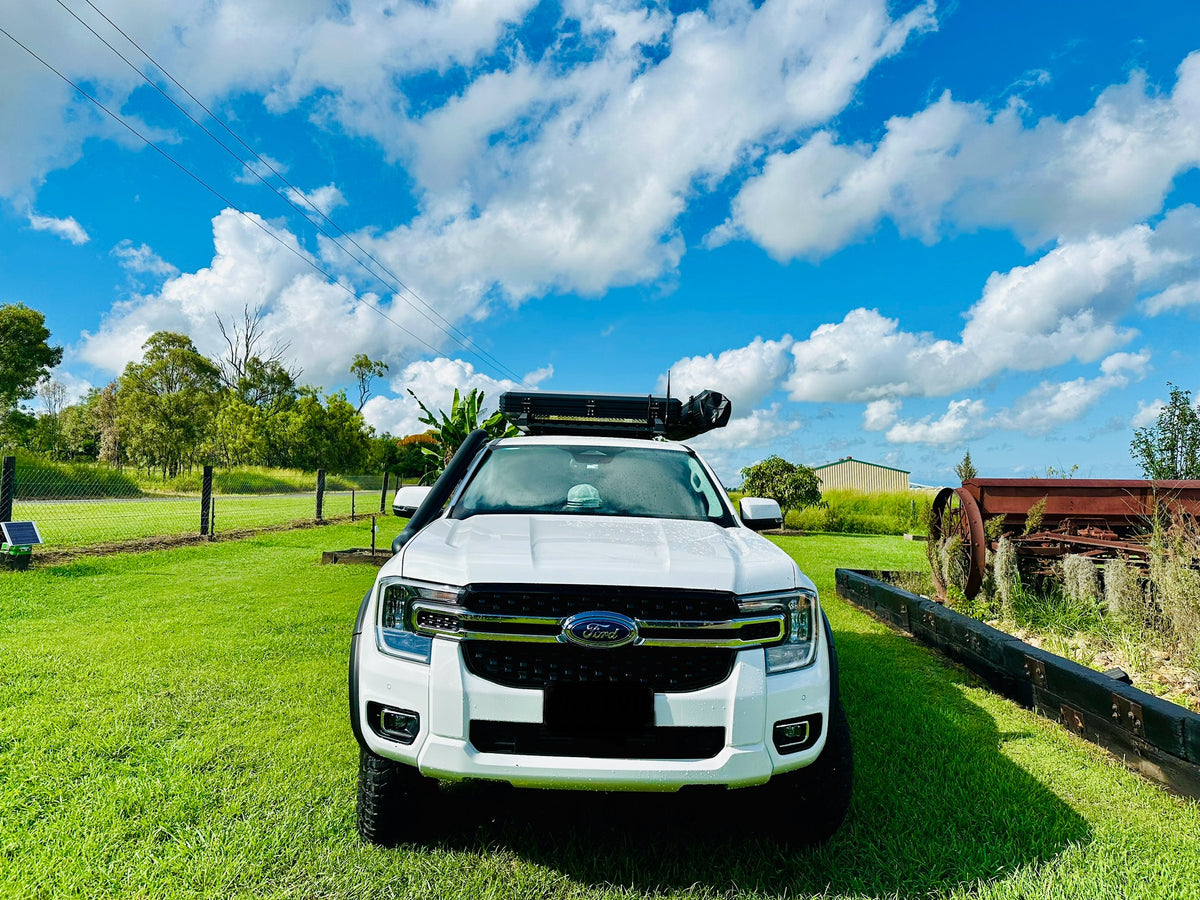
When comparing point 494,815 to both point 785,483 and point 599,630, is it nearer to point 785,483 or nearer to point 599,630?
point 599,630

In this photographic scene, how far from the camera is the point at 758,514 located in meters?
3.53

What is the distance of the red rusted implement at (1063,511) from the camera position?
6.19m

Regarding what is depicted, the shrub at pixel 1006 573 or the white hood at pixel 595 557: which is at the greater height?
the white hood at pixel 595 557

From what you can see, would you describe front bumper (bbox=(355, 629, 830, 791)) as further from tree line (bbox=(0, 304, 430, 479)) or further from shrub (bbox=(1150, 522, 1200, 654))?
tree line (bbox=(0, 304, 430, 479))

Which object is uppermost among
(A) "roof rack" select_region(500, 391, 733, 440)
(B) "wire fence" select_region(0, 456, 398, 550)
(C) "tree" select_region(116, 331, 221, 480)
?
(C) "tree" select_region(116, 331, 221, 480)

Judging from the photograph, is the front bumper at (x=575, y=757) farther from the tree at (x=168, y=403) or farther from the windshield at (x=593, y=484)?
the tree at (x=168, y=403)

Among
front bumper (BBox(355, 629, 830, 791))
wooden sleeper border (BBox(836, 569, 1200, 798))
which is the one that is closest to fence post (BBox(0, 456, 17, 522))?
front bumper (BBox(355, 629, 830, 791))

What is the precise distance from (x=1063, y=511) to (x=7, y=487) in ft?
41.1

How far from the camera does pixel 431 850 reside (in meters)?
2.53

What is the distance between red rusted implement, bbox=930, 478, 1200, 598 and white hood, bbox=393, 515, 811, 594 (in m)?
4.59

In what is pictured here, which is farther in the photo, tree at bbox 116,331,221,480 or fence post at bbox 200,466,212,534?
tree at bbox 116,331,221,480

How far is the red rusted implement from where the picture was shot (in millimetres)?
6189

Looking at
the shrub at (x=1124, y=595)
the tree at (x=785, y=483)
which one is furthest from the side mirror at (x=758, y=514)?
the tree at (x=785, y=483)

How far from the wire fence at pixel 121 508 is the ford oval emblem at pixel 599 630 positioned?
986 centimetres
